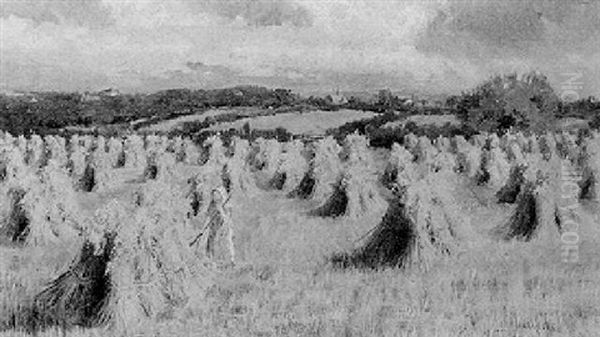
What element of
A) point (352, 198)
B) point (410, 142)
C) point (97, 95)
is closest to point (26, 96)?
point (97, 95)

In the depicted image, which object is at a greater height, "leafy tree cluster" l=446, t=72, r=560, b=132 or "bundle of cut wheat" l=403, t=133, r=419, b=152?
"leafy tree cluster" l=446, t=72, r=560, b=132

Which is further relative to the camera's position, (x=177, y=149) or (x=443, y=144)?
(x=177, y=149)

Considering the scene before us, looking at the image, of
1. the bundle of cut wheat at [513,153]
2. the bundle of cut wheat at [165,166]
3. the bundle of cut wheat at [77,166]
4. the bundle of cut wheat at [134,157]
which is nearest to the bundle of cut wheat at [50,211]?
the bundle of cut wheat at [77,166]

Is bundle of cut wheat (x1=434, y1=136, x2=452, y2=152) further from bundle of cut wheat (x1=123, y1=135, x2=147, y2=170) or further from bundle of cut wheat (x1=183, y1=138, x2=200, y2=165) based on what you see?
bundle of cut wheat (x1=123, y1=135, x2=147, y2=170)

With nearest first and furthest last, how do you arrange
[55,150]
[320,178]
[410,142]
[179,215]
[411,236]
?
[179,215] < [411,236] < [320,178] < [55,150] < [410,142]

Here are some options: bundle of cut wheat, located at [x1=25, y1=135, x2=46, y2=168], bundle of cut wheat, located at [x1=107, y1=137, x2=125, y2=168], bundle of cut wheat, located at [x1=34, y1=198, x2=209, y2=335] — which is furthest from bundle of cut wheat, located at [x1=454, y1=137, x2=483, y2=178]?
bundle of cut wheat, located at [x1=34, y1=198, x2=209, y2=335]

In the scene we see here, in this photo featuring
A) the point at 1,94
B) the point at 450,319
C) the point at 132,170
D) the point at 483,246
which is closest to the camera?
the point at 450,319

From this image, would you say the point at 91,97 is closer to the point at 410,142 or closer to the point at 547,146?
the point at 410,142

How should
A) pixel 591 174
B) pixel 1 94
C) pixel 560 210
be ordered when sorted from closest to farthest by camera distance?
pixel 560 210
pixel 591 174
pixel 1 94

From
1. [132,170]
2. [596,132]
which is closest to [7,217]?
[132,170]

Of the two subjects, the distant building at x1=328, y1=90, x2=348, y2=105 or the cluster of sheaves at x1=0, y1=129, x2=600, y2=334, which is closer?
the cluster of sheaves at x1=0, y1=129, x2=600, y2=334

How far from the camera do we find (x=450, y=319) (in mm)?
7359

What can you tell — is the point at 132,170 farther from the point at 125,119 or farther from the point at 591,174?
the point at 125,119

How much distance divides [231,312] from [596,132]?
3722 centimetres
